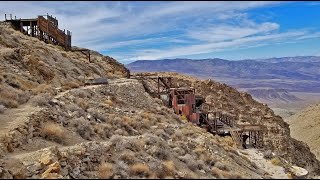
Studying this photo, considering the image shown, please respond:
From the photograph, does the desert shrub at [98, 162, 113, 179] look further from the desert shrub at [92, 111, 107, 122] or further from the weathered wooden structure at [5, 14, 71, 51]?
the weathered wooden structure at [5, 14, 71, 51]

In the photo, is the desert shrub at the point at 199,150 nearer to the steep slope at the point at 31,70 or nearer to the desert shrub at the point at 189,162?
the desert shrub at the point at 189,162

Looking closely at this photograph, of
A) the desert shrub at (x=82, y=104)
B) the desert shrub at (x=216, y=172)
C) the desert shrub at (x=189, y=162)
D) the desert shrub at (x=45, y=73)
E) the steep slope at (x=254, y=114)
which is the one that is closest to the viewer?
the desert shrub at (x=216, y=172)

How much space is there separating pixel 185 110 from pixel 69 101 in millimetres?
15382

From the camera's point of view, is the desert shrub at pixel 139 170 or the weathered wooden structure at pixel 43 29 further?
the weathered wooden structure at pixel 43 29

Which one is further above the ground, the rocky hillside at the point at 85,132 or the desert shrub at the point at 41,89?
the desert shrub at the point at 41,89

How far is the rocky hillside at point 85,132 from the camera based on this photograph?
559 inches

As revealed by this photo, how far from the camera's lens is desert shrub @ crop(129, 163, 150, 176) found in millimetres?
13167

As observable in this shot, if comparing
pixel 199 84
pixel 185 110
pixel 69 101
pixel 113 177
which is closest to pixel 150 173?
pixel 113 177

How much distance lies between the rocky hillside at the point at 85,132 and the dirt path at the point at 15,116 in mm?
44

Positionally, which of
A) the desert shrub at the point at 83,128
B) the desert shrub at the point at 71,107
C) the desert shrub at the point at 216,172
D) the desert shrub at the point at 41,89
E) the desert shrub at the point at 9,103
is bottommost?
the desert shrub at the point at 216,172

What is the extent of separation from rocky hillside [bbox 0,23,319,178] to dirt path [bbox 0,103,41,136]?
1.7 inches

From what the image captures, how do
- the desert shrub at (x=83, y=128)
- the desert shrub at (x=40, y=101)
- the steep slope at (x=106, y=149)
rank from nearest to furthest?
the steep slope at (x=106, y=149) < the desert shrub at (x=83, y=128) < the desert shrub at (x=40, y=101)

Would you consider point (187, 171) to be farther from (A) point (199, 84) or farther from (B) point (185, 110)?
(A) point (199, 84)

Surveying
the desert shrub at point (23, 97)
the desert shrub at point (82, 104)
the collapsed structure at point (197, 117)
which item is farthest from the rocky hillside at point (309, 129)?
the desert shrub at point (23, 97)
